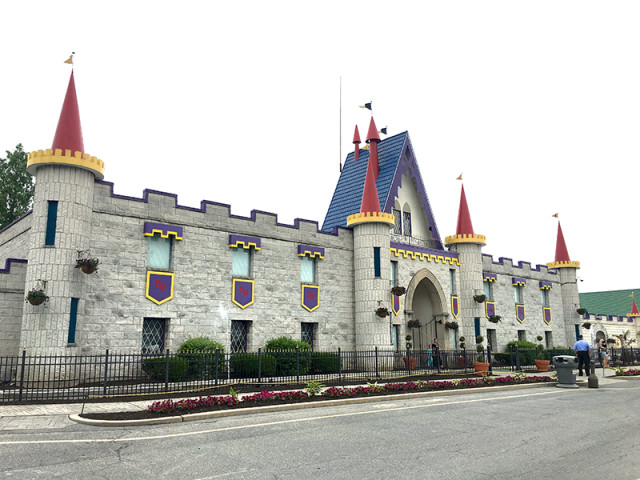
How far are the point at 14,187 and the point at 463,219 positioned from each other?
99.8 ft

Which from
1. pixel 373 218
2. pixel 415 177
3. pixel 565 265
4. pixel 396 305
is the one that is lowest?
pixel 396 305

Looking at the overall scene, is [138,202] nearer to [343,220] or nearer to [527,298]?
[343,220]

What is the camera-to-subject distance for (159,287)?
19453mm

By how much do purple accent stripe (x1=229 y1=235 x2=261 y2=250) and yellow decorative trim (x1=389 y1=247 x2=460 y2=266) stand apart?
8359 millimetres

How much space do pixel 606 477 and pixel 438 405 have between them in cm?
686

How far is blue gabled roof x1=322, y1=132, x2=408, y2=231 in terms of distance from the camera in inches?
1179

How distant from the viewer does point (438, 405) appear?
1328cm

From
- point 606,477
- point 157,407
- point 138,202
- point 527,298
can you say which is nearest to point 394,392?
point 157,407

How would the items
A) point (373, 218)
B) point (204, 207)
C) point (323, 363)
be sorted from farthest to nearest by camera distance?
point (373, 218) < point (323, 363) < point (204, 207)

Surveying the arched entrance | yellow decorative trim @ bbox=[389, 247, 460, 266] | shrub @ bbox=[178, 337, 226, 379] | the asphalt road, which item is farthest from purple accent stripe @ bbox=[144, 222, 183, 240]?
the arched entrance

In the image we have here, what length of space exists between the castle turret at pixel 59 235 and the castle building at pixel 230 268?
1.6 inches

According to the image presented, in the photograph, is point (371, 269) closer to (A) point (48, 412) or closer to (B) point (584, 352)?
(B) point (584, 352)

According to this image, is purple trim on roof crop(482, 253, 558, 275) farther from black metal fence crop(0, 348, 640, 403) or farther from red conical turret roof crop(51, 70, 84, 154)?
red conical turret roof crop(51, 70, 84, 154)

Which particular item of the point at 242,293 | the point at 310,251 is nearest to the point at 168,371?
the point at 242,293
